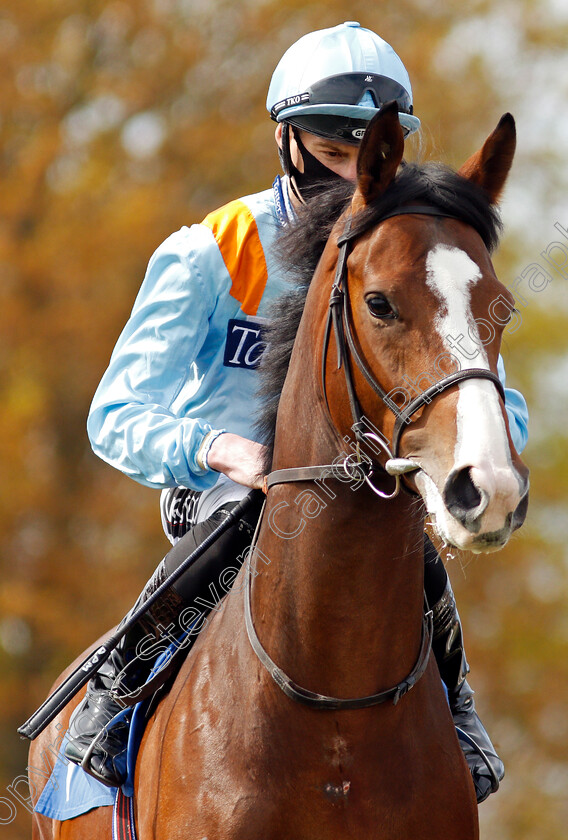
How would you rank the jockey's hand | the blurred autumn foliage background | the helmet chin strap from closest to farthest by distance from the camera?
1. the jockey's hand
2. the helmet chin strap
3. the blurred autumn foliage background

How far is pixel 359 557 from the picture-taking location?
2.78m

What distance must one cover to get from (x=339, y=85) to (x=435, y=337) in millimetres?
1679

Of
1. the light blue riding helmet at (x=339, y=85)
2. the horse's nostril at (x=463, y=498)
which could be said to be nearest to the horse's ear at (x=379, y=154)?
the horse's nostril at (x=463, y=498)

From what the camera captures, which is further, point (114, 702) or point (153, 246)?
point (153, 246)

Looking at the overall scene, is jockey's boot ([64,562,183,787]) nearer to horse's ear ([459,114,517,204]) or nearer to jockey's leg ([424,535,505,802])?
jockey's leg ([424,535,505,802])

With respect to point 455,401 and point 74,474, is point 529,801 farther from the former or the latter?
point 455,401

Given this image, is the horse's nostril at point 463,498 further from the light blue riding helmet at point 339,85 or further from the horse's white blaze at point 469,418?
the light blue riding helmet at point 339,85

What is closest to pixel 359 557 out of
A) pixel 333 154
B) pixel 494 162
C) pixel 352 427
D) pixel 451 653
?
pixel 352 427

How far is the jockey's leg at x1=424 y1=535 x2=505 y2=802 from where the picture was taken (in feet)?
11.4

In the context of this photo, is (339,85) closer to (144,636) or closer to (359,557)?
(359,557)

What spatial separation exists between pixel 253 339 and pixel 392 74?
117 centimetres

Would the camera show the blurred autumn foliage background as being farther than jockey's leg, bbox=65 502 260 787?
Yes

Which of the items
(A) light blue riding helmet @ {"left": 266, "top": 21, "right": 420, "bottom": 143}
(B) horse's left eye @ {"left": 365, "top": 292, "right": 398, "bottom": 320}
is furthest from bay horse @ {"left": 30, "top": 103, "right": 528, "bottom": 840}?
(A) light blue riding helmet @ {"left": 266, "top": 21, "right": 420, "bottom": 143}

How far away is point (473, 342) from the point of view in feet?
8.13
